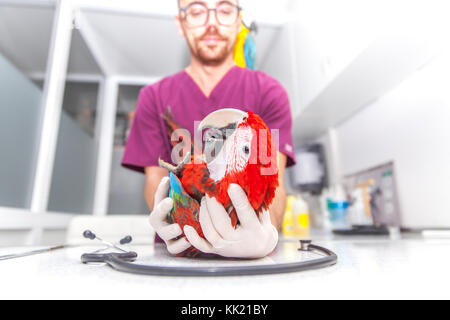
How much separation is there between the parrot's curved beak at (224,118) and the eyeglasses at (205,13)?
1.21 feet

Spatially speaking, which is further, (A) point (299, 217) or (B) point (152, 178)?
(A) point (299, 217)

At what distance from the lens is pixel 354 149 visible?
154cm

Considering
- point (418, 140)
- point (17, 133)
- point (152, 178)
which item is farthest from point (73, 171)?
point (418, 140)

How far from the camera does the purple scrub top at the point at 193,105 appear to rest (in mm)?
713

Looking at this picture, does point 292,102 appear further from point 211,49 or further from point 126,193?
point 126,193

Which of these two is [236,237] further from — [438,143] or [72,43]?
[72,43]

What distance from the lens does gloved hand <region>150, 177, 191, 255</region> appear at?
1.30 ft

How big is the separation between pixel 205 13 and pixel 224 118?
0.41m

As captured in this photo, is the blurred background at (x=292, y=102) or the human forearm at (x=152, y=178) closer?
the human forearm at (x=152, y=178)

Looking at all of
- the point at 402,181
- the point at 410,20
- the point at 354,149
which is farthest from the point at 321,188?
the point at 410,20

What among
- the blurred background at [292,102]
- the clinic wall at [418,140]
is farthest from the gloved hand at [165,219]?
the clinic wall at [418,140]

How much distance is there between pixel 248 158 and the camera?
339 mm

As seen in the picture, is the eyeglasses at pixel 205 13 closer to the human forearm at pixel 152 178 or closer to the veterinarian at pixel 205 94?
the veterinarian at pixel 205 94

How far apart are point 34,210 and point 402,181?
5.18 feet
